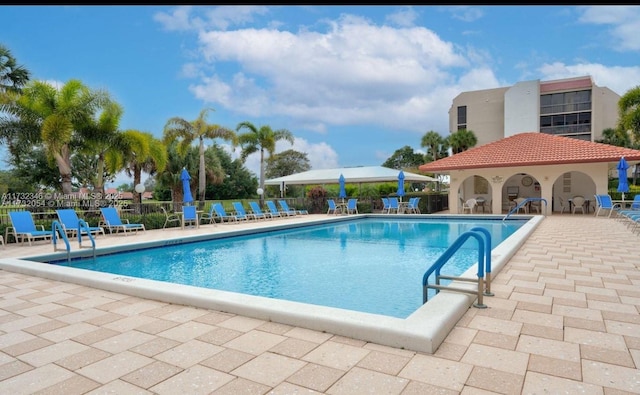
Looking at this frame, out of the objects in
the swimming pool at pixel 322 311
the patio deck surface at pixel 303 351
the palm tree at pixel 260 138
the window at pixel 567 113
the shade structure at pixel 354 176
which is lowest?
the patio deck surface at pixel 303 351

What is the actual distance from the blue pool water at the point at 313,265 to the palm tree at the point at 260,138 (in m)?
11.5

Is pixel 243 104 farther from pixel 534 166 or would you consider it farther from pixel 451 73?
pixel 534 166

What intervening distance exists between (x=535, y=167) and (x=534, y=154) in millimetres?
603

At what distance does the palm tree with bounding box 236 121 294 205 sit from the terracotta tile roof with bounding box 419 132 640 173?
29.4ft

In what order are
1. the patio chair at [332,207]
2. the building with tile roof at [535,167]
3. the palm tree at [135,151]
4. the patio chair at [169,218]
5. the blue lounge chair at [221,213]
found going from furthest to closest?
the patio chair at [332,207] < the building with tile roof at [535,167] < the blue lounge chair at [221,213] < the palm tree at [135,151] < the patio chair at [169,218]

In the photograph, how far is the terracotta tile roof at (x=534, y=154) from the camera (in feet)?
54.6

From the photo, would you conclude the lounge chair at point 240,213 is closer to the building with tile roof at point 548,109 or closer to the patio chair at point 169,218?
the patio chair at point 169,218

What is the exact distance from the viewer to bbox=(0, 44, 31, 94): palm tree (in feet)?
53.9

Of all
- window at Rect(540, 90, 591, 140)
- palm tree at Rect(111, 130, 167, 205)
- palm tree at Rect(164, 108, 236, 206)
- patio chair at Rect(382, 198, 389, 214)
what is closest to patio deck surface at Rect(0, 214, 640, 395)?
palm tree at Rect(111, 130, 167, 205)

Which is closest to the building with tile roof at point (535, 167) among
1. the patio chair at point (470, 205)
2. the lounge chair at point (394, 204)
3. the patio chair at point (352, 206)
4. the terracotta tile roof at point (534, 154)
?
the terracotta tile roof at point (534, 154)

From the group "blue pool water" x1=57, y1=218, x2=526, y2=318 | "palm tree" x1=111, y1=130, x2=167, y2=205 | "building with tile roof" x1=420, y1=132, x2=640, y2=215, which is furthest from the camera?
"building with tile roof" x1=420, y1=132, x2=640, y2=215

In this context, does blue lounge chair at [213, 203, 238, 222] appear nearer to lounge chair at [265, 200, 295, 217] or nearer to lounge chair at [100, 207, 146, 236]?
lounge chair at [265, 200, 295, 217]

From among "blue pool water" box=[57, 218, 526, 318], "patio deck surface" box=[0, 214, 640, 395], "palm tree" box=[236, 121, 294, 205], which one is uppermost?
"palm tree" box=[236, 121, 294, 205]

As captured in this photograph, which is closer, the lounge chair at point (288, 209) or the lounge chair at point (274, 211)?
the lounge chair at point (274, 211)
